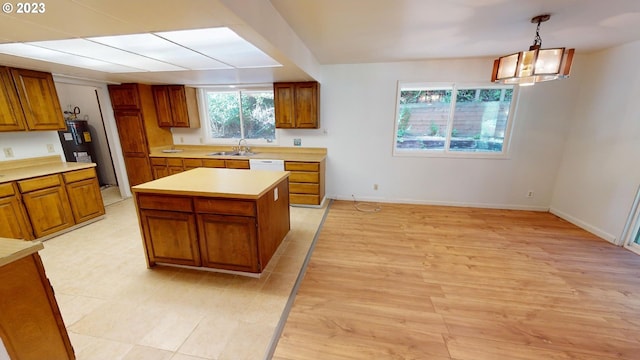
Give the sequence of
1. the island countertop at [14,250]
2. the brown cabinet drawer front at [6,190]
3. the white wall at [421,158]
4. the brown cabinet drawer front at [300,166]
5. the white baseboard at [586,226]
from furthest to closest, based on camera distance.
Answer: the brown cabinet drawer front at [300,166] → the white wall at [421,158] → the white baseboard at [586,226] → the brown cabinet drawer front at [6,190] → the island countertop at [14,250]

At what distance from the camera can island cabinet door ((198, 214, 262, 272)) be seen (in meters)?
2.15

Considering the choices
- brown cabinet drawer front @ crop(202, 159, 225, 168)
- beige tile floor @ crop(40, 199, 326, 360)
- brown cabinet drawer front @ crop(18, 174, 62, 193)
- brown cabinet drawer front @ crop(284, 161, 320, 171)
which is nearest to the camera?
beige tile floor @ crop(40, 199, 326, 360)

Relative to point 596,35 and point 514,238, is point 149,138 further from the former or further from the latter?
point 596,35

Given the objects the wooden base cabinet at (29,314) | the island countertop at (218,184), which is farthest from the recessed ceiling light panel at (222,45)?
the wooden base cabinet at (29,314)

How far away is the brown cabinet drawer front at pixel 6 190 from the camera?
2.56 metres

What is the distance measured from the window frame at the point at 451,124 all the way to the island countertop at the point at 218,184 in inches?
97.8

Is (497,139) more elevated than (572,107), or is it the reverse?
(572,107)

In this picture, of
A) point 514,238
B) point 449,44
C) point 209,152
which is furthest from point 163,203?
point 514,238

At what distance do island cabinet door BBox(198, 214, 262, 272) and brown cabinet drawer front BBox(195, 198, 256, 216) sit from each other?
1.7 inches

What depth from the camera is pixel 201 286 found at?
2.19 meters

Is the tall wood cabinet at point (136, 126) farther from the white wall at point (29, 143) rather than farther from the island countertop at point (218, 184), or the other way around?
the island countertop at point (218, 184)

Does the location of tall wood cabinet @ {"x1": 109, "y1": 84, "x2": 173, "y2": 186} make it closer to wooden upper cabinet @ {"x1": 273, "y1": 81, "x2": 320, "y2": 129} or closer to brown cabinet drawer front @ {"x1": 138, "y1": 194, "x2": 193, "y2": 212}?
wooden upper cabinet @ {"x1": 273, "y1": 81, "x2": 320, "y2": 129}

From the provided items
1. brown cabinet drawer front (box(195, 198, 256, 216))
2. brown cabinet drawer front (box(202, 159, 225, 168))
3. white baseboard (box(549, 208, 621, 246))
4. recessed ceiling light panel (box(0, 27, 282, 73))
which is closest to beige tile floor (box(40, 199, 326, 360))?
brown cabinet drawer front (box(195, 198, 256, 216))

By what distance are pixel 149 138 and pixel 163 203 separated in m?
3.08
